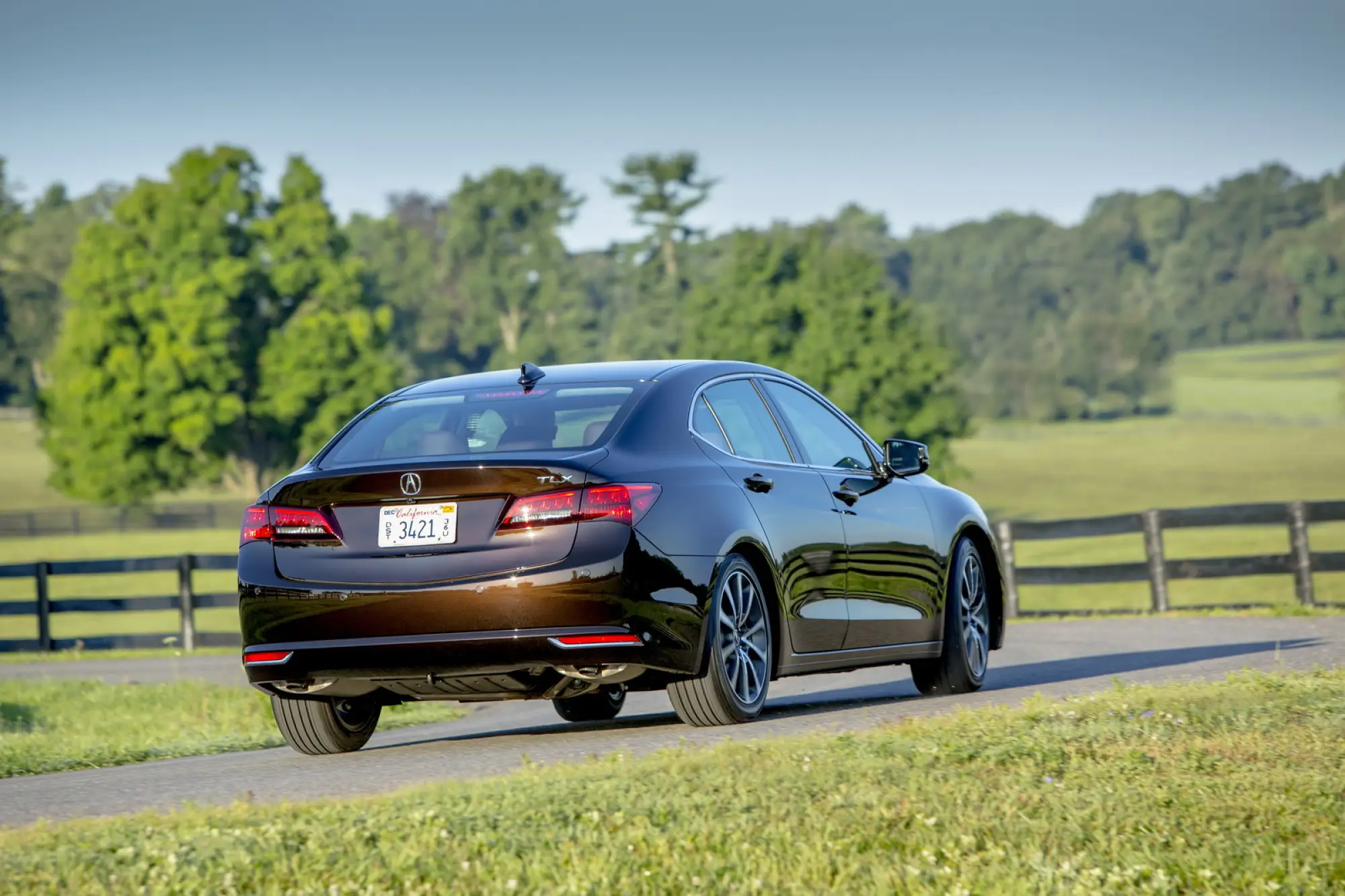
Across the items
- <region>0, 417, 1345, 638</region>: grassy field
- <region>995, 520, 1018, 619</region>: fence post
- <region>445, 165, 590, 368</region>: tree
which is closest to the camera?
<region>995, 520, 1018, 619</region>: fence post

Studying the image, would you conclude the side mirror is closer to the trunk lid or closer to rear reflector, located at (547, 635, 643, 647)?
the trunk lid

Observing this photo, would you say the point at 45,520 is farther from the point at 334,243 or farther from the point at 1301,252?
the point at 1301,252

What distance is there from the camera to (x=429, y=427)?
27.1 ft

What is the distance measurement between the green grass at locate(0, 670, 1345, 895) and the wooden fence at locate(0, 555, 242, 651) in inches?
684

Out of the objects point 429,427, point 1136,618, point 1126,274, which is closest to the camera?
point 429,427

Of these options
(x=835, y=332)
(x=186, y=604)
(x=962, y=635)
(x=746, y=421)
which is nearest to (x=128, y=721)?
(x=962, y=635)

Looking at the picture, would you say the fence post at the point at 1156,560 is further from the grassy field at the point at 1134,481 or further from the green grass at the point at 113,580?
the green grass at the point at 113,580

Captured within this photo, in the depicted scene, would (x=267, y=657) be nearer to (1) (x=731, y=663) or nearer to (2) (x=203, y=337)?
(1) (x=731, y=663)

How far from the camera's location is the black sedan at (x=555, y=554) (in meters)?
7.47

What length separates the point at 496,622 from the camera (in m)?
7.46

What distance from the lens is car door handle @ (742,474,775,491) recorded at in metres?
8.45

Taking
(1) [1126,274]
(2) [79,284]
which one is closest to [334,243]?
(2) [79,284]

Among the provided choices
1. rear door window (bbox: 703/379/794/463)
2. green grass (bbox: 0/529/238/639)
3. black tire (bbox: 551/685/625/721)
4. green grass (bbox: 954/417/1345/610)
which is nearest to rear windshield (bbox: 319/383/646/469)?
rear door window (bbox: 703/379/794/463)

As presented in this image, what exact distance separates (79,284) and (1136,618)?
Result: 162ft
